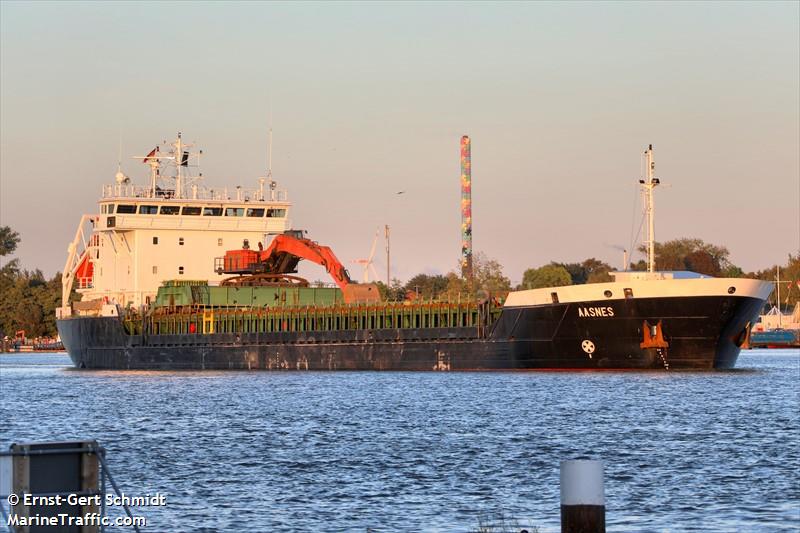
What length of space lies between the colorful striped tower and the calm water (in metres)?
82.9

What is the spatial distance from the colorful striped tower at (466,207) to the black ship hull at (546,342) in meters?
Answer: 66.0

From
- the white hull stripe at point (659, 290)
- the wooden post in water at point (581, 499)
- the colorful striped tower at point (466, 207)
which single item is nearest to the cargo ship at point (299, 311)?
the white hull stripe at point (659, 290)

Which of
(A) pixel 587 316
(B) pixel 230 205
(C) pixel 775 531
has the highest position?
(B) pixel 230 205

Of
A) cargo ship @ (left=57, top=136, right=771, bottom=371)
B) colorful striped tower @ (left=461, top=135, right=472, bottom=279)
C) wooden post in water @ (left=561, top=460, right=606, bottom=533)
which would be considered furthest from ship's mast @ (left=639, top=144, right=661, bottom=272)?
colorful striped tower @ (left=461, top=135, right=472, bottom=279)

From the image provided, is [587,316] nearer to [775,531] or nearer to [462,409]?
[462,409]

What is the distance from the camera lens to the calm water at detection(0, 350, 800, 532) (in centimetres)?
1944

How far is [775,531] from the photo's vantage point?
688 inches

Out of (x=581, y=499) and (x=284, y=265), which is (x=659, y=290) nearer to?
(x=284, y=265)

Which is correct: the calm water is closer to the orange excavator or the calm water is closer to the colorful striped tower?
the orange excavator

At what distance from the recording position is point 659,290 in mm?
50375

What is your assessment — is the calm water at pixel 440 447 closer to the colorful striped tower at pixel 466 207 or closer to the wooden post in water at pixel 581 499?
the wooden post in water at pixel 581 499

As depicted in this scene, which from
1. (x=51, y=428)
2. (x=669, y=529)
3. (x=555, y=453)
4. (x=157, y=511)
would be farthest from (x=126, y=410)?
(x=669, y=529)

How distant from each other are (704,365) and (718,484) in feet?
98.5

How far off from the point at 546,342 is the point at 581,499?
41.1m
